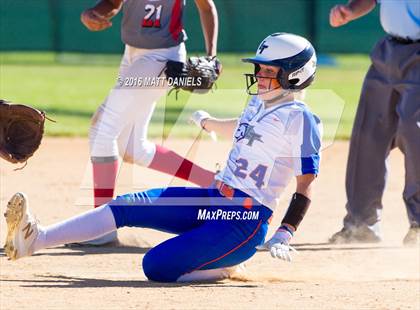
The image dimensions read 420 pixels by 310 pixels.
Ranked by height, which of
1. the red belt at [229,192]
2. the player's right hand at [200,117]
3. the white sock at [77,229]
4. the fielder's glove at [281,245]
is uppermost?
the player's right hand at [200,117]

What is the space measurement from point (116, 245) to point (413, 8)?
257 centimetres

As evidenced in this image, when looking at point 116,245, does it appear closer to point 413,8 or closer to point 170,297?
point 170,297

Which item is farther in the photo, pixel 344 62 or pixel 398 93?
pixel 344 62

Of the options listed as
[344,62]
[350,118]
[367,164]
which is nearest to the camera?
[367,164]

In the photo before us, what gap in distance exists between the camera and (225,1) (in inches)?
811

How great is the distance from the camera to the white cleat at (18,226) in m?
5.64

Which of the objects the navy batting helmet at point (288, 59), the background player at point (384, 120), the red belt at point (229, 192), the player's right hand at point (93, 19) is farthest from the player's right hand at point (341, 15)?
the red belt at point (229, 192)

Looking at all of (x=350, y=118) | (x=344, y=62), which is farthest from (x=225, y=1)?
(x=350, y=118)

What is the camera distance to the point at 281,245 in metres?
5.53

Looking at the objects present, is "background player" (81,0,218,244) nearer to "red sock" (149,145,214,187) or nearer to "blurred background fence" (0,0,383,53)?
"red sock" (149,145,214,187)

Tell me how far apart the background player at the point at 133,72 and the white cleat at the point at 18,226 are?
5.34ft

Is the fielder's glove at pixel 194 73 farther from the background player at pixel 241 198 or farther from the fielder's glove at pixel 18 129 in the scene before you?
the fielder's glove at pixel 18 129

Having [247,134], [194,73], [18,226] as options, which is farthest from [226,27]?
[18,226]

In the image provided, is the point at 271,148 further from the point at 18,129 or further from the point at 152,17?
the point at 152,17
